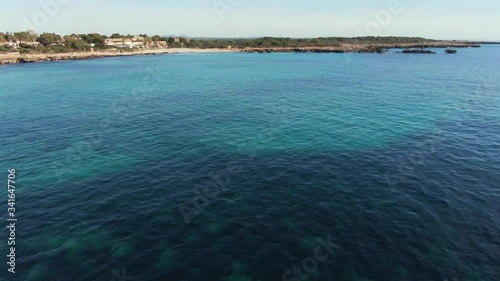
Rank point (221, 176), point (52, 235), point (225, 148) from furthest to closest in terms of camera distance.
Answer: point (225, 148) < point (221, 176) < point (52, 235)

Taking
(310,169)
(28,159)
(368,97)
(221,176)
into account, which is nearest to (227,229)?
(221,176)

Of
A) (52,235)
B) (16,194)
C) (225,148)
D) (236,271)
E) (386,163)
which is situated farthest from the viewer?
(225,148)

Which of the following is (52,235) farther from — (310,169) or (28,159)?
(310,169)

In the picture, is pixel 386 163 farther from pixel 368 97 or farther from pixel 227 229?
pixel 368 97

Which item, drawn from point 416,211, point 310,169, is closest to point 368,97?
point 310,169

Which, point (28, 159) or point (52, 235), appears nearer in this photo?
point (52, 235)

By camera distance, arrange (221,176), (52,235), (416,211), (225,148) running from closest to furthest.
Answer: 1. (52,235)
2. (416,211)
3. (221,176)
4. (225,148)
